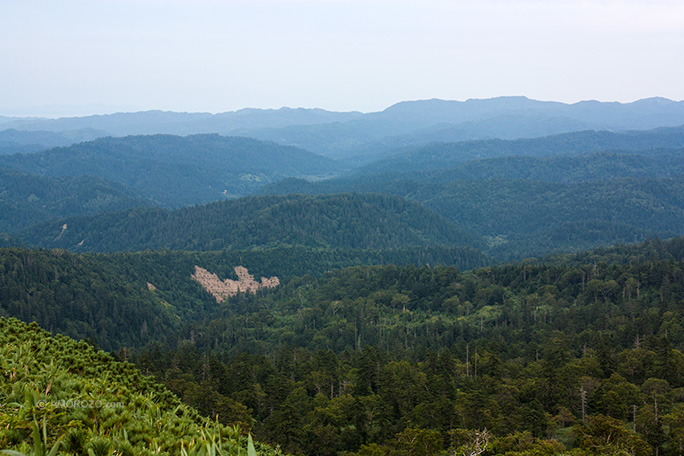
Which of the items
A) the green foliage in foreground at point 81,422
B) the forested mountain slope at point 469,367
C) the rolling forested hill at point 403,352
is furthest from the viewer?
the forested mountain slope at point 469,367

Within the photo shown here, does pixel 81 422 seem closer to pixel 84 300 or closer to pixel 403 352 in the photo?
pixel 403 352

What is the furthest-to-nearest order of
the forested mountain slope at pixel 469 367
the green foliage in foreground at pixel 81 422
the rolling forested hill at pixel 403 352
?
the forested mountain slope at pixel 469 367 → the rolling forested hill at pixel 403 352 → the green foliage in foreground at pixel 81 422

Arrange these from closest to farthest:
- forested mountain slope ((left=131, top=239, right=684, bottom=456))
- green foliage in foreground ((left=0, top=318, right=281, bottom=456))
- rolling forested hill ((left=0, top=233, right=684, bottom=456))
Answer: green foliage in foreground ((left=0, top=318, right=281, bottom=456)) → rolling forested hill ((left=0, top=233, right=684, bottom=456)) → forested mountain slope ((left=131, top=239, right=684, bottom=456))

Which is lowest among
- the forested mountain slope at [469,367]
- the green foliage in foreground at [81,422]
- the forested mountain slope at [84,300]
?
the forested mountain slope at [84,300]

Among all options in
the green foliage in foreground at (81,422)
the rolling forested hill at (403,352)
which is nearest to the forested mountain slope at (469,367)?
the rolling forested hill at (403,352)

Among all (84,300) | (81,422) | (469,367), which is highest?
(81,422)

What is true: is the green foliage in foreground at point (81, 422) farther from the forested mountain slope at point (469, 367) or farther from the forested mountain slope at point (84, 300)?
the forested mountain slope at point (84, 300)

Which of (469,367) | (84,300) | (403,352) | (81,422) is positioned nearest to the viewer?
(81,422)

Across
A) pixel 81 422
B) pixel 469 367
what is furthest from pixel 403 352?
pixel 81 422

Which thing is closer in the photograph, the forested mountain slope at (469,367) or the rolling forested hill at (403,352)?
the rolling forested hill at (403,352)

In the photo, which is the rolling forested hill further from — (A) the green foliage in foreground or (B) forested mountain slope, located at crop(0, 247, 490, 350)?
(B) forested mountain slope, located at crop(0, 247, 490, 350)

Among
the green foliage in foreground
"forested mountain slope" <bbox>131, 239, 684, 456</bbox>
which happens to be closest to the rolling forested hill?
the green foliage in foreground

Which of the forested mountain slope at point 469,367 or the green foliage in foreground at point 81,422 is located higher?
the green foliage in foreground at point 81,422

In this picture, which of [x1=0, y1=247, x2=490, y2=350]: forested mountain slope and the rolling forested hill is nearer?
the rolling forested hill
